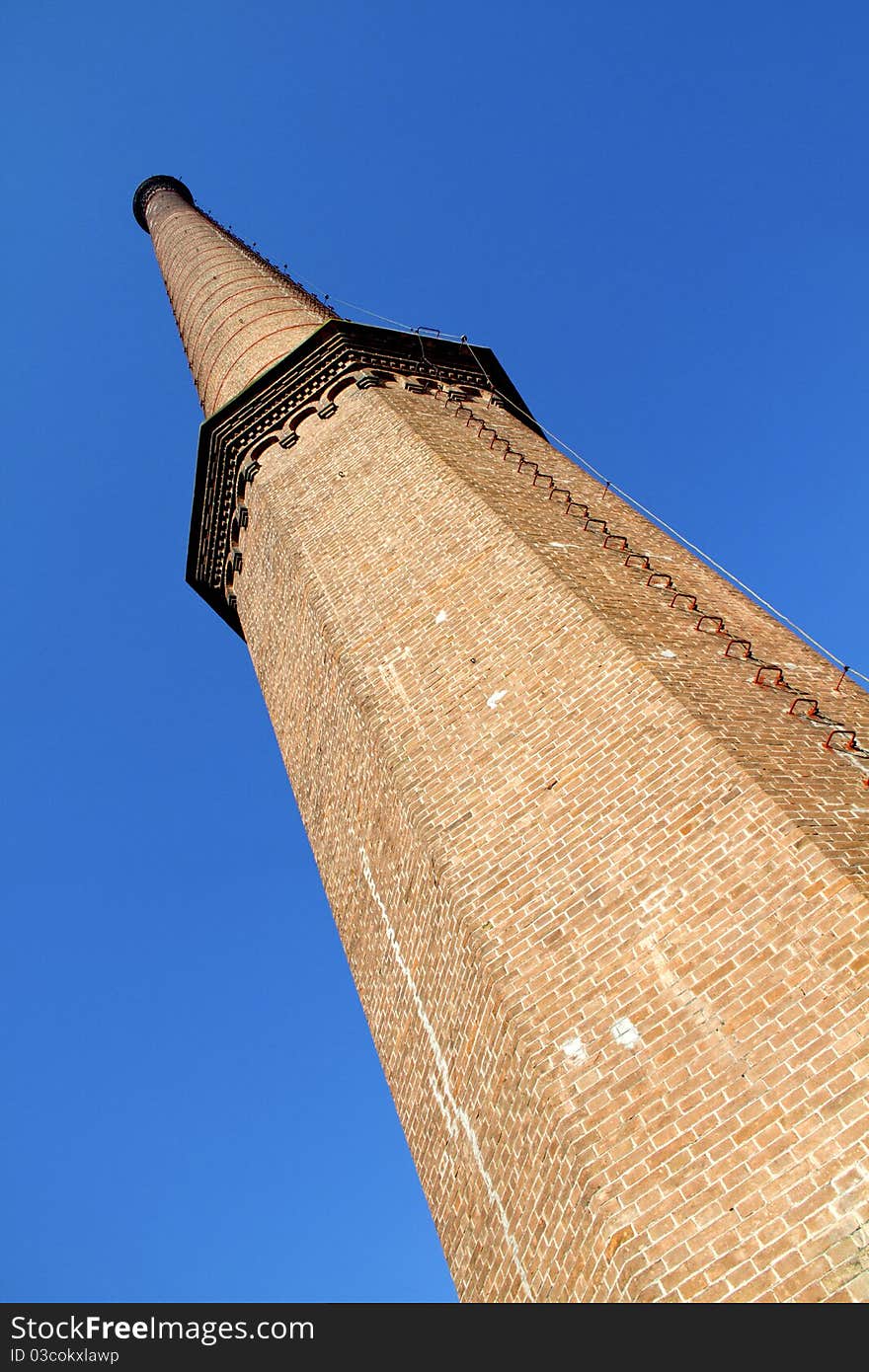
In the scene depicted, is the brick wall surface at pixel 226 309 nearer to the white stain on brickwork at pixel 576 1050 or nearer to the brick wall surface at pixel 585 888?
the brick wall surface at pixel 585 888

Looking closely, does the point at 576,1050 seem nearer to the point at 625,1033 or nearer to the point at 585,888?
the point at 625,1033

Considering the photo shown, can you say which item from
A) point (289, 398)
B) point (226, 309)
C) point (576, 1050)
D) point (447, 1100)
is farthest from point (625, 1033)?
point (226, 309)

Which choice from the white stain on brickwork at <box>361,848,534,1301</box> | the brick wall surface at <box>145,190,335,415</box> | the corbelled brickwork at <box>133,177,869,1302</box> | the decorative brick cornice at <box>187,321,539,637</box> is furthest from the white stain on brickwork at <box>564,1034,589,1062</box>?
the brick wall surface at <box>145,190,335,415</box>

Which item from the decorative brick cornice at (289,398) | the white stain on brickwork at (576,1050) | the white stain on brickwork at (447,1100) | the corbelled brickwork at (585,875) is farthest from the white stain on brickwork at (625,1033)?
the decorative brick cornice at (289,398)

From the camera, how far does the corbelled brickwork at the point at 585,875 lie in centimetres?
384

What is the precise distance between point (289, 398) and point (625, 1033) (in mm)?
8043

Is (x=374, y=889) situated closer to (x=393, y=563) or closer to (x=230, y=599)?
(x=393, y=563)

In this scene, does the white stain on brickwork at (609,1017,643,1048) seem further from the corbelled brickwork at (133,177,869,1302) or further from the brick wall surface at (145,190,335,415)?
the brick wall surface at (145,190,335,415)

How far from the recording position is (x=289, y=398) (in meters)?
10.4

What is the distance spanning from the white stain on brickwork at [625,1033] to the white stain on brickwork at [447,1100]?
3.98 feet

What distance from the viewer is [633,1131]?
4.07 m

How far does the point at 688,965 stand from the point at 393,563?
13.9ft

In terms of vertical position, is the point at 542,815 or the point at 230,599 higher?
the point at 230,599
